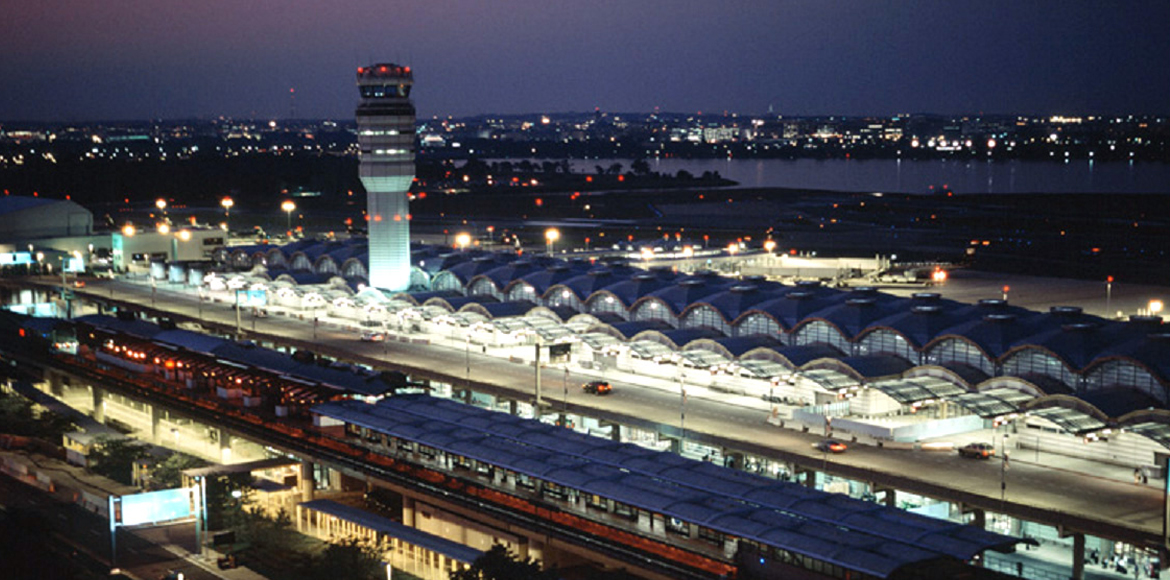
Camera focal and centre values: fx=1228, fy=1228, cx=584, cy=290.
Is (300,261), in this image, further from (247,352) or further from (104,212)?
(104,212)

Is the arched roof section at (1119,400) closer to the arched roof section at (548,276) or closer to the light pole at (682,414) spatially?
the light pole at (682,414)

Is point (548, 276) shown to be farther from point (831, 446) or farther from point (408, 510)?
point (408, 510)

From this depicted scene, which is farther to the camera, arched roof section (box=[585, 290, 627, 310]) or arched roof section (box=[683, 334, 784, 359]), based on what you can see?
arched roof section (box=[585, 290, 627, 310])

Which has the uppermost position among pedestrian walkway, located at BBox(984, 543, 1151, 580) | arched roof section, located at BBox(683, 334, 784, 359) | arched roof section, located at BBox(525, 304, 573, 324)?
arched roof section, located at BBox(525, 304, 573, 324)

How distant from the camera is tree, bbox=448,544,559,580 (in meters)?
37.4

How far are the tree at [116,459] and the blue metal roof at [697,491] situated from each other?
906 cm

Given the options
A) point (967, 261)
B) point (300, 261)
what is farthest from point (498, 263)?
point (967, 261)

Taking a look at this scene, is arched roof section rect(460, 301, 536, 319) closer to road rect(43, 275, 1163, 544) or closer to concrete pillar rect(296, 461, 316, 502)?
road rect(43, 275, 1163, 544)

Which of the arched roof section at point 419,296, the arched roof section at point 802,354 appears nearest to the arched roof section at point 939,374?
the arched roof section at point 802,354

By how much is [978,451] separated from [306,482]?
2808 cm

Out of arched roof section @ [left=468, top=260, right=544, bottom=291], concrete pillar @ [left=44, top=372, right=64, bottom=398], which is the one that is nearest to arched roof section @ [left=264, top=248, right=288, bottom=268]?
arched roof section @ [left=468, top=260, right=544, bottom=291]

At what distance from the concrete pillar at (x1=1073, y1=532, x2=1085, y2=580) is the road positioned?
34cm

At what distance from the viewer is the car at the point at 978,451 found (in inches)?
1977

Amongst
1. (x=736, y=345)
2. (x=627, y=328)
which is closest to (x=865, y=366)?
(x=736, y=345)
